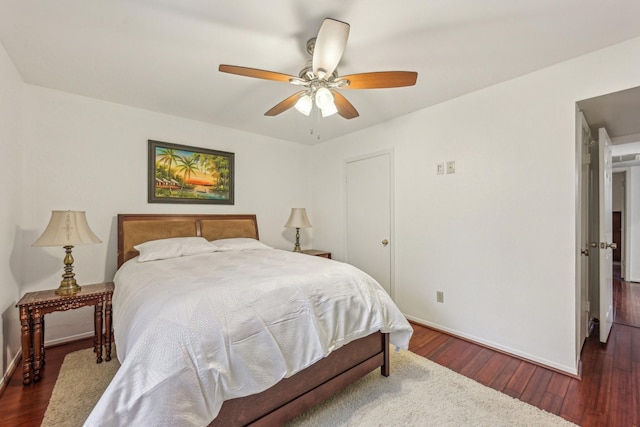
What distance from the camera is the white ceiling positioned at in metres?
1.60

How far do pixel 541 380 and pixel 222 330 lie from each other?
2.37 meters

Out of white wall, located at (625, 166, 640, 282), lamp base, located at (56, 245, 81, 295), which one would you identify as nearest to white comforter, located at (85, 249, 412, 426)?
lamp base, located at (56, 245, 81, 295)

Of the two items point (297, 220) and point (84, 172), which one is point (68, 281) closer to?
point (84, 172)

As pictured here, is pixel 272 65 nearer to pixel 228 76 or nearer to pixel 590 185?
pixel 228 76

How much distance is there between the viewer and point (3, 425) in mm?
1645

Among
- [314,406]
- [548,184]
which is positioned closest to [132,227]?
[314,406]

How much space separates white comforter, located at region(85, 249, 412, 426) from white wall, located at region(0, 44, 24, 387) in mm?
932

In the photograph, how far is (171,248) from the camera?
2.79 meters

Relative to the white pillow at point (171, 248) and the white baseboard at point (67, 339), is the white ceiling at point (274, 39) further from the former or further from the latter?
the white baseboard at point (67, 339)

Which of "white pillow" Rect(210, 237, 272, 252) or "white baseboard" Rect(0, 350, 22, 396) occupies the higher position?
"white pillow" Rect(210, 237, 272, 252)

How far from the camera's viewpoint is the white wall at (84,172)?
8.40 feet

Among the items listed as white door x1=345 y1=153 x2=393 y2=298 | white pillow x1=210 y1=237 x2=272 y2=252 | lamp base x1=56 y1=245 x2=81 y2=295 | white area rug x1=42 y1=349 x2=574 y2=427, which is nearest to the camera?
white area rug x1=42 y1=349 x2=574 y2=427

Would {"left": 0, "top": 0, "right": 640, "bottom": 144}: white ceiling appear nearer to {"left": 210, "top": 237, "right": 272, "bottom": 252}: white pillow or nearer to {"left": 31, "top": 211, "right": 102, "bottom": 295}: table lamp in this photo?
{"left": 31, "top": 211, "right": 102, "bottom": 295}: table lamp

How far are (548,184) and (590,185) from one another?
1336 mm
